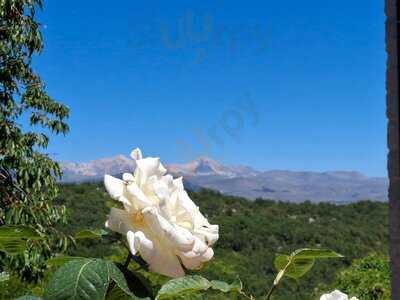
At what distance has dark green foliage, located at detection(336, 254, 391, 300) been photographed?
194 inches

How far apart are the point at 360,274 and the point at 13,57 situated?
320 cm

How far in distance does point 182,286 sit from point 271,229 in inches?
554

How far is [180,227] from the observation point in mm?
489

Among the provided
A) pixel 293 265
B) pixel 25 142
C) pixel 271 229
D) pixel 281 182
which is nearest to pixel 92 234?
pixel 293 265

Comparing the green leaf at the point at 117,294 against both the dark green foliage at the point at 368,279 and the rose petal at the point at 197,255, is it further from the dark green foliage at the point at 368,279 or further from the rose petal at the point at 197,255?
the dark green foliage at the point at 368,279

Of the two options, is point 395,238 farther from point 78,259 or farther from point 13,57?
point 13,57

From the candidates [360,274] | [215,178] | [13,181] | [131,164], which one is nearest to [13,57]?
[13,181]

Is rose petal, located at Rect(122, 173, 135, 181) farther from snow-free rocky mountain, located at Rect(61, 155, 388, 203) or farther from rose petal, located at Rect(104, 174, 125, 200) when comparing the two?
snow-free rocky mountain, located at Rect(61, 155, 388, 203)

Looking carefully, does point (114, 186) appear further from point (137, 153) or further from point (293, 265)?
point (293, 265)

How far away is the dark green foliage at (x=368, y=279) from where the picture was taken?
194 inches

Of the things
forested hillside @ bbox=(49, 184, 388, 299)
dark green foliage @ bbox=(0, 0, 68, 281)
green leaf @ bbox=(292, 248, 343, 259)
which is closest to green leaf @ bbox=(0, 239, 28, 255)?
green leaf @ bbox=(292, 248, 343, 259)

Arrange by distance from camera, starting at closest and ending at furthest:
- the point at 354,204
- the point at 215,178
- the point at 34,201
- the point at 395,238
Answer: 1. the point at 395,238
2. the point at 34,201
3. the point at 354,204
4. the point at 215,178

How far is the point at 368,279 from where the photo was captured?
529cm

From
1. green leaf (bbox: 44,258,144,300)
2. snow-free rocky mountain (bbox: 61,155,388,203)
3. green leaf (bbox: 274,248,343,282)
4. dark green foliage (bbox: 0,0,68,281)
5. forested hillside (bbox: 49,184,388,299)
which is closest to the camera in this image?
green leaf (bbox: 44,258,144,300)
